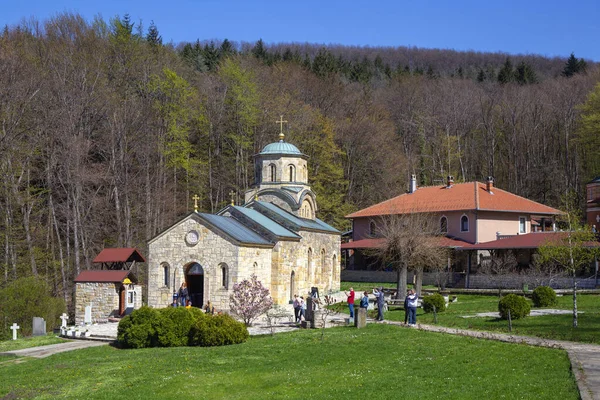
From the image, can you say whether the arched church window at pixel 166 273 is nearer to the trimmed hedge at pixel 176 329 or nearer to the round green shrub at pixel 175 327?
the trimmed hedge at pixel 176 329

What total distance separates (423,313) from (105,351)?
1302 centimetres

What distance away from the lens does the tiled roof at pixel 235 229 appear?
1276 inches

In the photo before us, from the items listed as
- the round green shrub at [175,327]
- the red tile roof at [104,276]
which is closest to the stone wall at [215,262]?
the red tile roof at [104,276]

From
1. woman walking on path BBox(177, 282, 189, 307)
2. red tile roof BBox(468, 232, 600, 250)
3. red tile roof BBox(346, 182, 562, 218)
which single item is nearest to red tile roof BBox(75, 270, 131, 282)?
woman walking on path BBox(177, 282, 189, 307)

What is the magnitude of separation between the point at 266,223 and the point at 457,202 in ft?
62.3

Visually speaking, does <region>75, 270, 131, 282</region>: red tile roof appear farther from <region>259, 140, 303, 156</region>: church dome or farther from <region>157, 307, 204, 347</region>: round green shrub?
<region>259, 140, 303, 156</region>: church dome

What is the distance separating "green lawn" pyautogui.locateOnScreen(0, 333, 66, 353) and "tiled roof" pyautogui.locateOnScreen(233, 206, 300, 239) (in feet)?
39.3

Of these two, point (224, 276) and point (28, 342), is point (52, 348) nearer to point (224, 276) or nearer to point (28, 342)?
point (28, 342)

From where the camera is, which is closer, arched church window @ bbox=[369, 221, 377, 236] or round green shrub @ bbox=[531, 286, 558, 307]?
round green shrub @ bbox=[531, 286, 558, 307]

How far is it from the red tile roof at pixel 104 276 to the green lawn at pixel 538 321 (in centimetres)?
1141

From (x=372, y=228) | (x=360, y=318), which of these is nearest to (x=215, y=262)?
(x=360, y=318)

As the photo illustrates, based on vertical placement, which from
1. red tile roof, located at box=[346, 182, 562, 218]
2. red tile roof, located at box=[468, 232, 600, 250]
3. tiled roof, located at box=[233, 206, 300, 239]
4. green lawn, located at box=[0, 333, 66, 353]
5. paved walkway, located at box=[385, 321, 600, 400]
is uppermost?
red tile roof, located at box=[346, 182, 562, 218]

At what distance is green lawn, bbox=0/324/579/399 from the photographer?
14.3 metres

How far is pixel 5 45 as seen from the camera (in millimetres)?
45219
